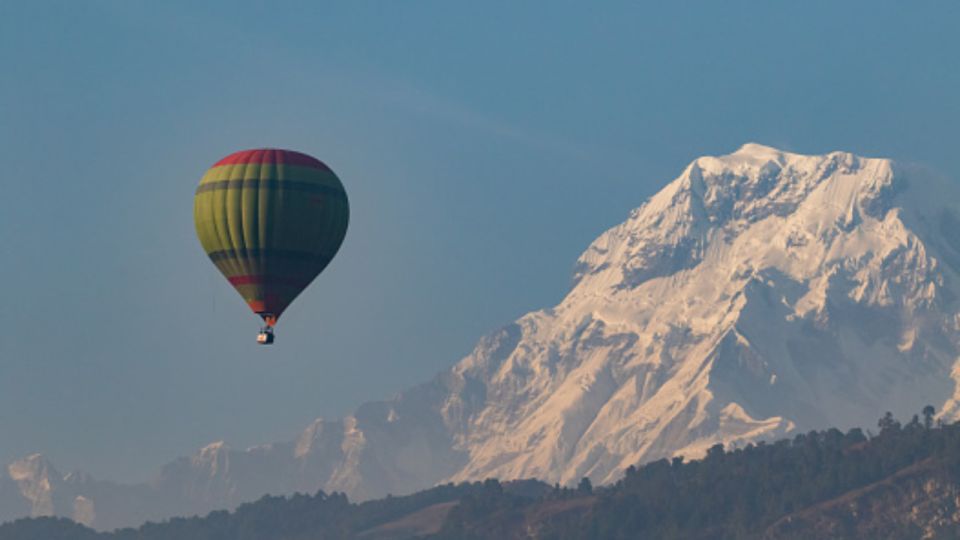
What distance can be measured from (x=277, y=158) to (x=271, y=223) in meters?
6.56

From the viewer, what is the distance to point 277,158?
18538 cm

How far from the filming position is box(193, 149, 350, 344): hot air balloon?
595 feet

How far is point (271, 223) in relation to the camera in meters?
182

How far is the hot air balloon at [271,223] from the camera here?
182m

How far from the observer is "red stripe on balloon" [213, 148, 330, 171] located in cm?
18525

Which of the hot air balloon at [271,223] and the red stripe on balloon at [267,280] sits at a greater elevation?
the hot air balloon at [271,223]

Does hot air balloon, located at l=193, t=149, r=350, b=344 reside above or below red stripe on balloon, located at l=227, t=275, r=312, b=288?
above

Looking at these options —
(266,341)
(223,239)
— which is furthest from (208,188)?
(266,341)

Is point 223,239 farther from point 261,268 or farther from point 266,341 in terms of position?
point 266,341

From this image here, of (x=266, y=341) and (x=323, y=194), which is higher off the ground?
(x=323, y=194)

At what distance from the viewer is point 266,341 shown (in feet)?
550

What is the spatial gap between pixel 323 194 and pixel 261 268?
9168 millimetres

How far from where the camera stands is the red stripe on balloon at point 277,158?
185250mm

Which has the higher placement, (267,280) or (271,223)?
(271,223)
